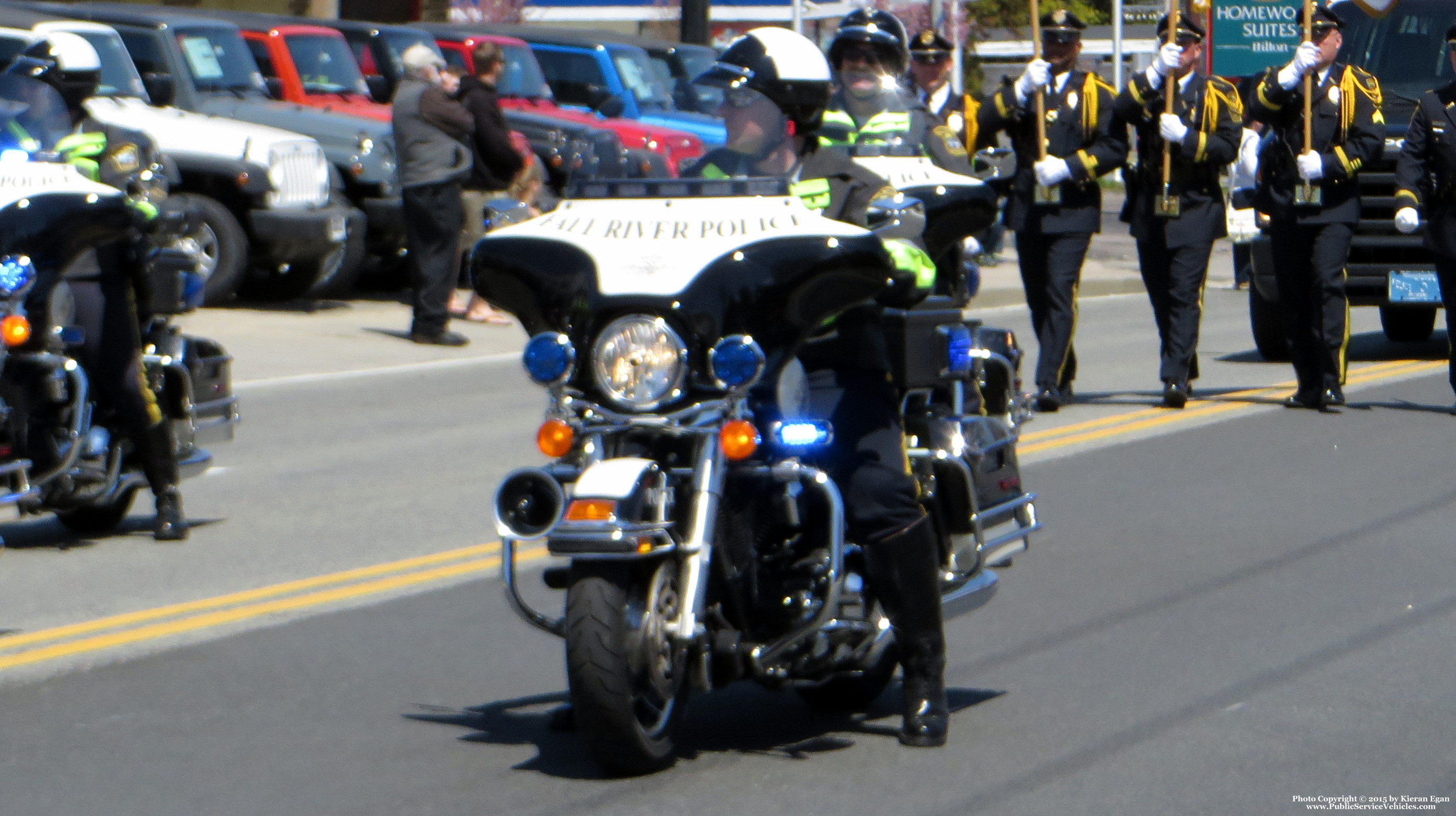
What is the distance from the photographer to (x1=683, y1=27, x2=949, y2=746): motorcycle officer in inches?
212

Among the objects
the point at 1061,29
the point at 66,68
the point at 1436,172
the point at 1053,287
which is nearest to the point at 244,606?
the point at 66,68

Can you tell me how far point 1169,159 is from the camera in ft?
40.7

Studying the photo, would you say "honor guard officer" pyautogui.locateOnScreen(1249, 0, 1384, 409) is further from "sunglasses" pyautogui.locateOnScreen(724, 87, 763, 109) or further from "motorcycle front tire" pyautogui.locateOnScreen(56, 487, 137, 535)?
"sunglasses" pyautogui.locateOnScreen(724, 87, 763, 109)

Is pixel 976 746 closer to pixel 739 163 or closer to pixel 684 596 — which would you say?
pixel 684 596

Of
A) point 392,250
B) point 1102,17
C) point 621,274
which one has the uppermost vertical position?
point 621,274

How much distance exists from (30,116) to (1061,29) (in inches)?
227

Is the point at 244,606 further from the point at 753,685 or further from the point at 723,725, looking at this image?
the point at 723,725

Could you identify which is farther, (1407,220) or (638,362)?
(1407,220)

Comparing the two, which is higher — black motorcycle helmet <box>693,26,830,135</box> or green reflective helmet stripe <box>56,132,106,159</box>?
black motorcycle helmet <box>693,26,830,135</box>

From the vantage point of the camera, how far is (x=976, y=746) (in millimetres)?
5625

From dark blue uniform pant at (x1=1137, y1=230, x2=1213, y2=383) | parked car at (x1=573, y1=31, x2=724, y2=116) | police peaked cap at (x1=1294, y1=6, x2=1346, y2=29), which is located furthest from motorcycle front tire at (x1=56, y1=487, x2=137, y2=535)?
parked car at (x1=573, y1=31, x2=724, y2=116)

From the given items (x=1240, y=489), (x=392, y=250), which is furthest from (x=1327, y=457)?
(x=392, y=250)

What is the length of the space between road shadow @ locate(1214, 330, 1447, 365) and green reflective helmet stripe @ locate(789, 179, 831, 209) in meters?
10.2

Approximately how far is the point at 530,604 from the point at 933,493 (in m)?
2.18
